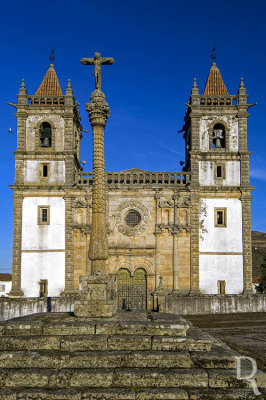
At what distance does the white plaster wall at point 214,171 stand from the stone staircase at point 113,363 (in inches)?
715

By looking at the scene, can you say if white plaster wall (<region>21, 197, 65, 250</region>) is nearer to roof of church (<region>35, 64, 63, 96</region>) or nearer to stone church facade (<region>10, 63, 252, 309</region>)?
stone church facade (<region>10, 63, 252, 309</region>)

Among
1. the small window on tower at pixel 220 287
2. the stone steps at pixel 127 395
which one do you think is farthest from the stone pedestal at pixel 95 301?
the small window on tower at pixel 220 287

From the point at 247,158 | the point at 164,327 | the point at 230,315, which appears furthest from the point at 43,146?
the point at 164,327

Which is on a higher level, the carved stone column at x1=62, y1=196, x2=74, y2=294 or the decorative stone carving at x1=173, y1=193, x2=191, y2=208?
the decorative stone carving at x1=173, y1=193, x2=191, y2=208

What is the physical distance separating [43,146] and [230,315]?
1602cm

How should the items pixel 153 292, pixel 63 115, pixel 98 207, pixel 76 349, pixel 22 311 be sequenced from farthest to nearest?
pixel 63 115, pixel 153 292, pixel 22 311, pixel 98 207, pixel 76 349

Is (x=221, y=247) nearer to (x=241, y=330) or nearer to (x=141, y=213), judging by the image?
(x=141, y=213)

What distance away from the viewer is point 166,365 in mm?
7664

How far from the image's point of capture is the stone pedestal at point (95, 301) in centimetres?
1060

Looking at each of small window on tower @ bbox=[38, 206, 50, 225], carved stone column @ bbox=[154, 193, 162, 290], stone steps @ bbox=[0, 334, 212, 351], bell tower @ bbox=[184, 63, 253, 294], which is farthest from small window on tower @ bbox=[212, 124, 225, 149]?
stone steps @ bbox=[0, 334, 212, 351]

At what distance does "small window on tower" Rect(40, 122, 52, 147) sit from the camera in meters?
27.5

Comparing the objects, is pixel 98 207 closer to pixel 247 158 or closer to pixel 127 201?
pixel 127 201

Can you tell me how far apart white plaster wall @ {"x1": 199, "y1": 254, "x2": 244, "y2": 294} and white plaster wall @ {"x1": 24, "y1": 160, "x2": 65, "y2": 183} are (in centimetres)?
1060

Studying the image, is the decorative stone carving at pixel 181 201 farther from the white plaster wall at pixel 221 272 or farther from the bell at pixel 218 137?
the bell at pixel 218 137
